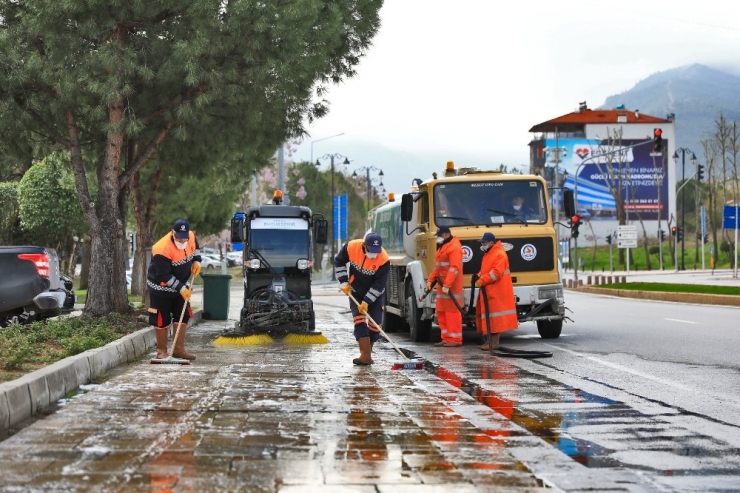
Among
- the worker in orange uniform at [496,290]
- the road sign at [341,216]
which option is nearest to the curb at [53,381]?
the worker in orange uniform at [496,290]

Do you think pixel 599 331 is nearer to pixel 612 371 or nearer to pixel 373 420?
pixel 612 371

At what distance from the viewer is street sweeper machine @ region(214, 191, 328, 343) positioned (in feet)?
62.1

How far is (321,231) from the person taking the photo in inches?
774

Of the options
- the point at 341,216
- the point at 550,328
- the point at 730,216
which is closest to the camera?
the point at 550,328

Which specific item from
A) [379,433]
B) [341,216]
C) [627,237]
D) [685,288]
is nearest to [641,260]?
[627,237]

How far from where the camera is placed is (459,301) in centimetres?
1655

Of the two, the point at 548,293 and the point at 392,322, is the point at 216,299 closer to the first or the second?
the point at 392,322

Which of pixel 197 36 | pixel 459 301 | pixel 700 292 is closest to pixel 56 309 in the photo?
pixel 197 36

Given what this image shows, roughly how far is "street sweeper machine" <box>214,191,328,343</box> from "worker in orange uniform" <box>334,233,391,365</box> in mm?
4735

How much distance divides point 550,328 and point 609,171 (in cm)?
8138

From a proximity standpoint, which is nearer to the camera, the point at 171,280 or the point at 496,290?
the point at 171,280

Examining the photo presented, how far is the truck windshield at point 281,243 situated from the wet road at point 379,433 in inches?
273

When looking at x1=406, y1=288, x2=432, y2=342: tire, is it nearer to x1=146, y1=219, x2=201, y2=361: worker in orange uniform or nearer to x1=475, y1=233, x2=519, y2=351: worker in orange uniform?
x1=475, y1=233, x2=519, y2=351: worker in orange uniform

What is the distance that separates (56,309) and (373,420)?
29.7ft
